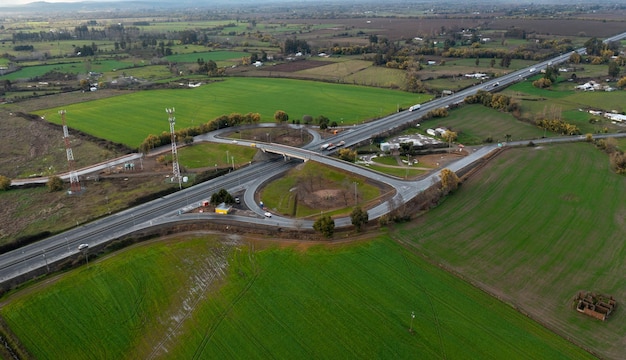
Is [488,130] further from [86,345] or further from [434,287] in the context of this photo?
[86,345]

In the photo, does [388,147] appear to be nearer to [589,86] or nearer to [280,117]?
[280,117]

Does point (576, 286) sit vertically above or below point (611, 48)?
below

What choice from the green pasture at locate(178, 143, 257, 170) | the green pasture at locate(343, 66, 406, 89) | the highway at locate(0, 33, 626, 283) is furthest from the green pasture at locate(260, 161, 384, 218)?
the green pasture at locate(343, 66, 406, 89)

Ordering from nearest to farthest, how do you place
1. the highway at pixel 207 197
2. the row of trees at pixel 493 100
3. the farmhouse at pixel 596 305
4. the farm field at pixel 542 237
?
the farmhouse at pixel 596 305
the farm field at pixel 542 237
the highway at pixel 207 197
the row of trees at pixel 493 100

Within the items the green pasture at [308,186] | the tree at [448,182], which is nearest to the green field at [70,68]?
the green pasture at [308,186]

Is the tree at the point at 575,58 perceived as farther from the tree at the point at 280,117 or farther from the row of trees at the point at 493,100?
the tree at the point at 280,117

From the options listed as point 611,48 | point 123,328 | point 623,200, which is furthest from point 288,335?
point 611,48
